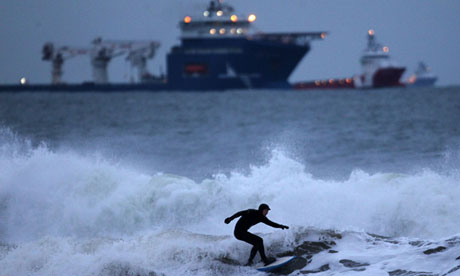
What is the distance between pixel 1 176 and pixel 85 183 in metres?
2.78

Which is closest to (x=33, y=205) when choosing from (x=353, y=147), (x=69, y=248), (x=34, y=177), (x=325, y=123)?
(x=34, y=177)

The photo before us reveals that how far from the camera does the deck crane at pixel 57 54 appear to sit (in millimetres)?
129000

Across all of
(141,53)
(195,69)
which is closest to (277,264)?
(195,69)

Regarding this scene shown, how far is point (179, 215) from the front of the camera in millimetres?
16391

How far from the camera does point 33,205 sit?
1764cm

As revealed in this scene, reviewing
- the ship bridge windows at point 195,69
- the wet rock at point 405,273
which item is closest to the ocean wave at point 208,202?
the wet rock at point 405,273

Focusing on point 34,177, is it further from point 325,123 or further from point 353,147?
point 325,123

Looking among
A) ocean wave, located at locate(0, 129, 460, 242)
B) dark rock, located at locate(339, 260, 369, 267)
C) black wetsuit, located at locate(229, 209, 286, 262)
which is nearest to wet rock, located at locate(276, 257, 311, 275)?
black wetsuit, located at locate(229, 209, 286, 262)

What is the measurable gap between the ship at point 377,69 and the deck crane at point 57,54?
56.1m

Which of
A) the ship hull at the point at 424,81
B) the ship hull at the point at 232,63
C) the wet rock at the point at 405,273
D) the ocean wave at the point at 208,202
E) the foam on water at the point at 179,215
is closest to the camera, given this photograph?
the wet rock at the point at 405,273

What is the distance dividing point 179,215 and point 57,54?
4715 inches

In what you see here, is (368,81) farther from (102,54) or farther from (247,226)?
(247,226)

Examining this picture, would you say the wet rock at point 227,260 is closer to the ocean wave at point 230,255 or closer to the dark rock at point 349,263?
the ocean wave at point 230,255

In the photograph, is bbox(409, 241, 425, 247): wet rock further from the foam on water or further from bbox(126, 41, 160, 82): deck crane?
bbox(126, 41, 160, 82): deck crane
